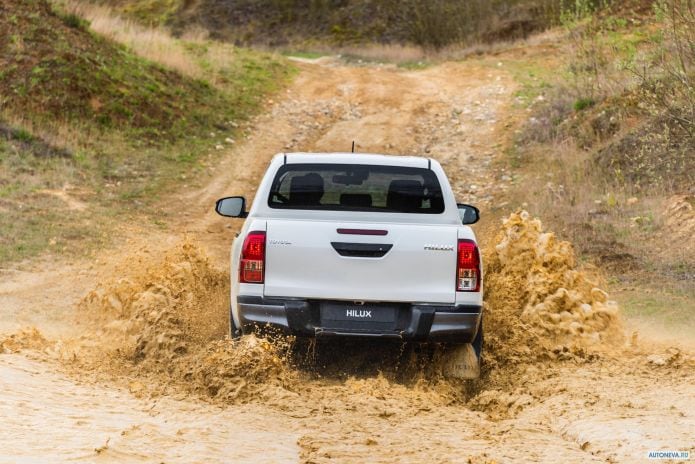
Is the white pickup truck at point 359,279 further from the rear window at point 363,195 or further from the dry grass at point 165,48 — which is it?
the dry grass at point 165,48

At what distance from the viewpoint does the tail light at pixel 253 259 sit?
272 inches

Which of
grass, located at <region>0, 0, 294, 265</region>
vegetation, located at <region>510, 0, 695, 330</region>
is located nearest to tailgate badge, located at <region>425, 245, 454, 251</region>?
vegetation, located at <region>510, 0, 695, 330</region>

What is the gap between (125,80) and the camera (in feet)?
75.3

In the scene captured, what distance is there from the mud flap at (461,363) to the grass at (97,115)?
708cm

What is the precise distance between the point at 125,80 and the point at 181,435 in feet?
59.3

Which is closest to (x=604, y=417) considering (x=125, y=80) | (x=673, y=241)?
(x=673, y=241)

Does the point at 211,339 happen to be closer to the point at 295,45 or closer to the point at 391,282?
the point at 391,282

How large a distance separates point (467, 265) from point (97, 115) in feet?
50.9

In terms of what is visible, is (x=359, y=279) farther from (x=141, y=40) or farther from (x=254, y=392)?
(x=141, y=40)

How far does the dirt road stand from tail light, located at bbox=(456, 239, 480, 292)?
0.82 metres

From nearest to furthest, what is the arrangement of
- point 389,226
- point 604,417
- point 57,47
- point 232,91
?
point 604,417
point 389,226
point 57,47
point 232,91

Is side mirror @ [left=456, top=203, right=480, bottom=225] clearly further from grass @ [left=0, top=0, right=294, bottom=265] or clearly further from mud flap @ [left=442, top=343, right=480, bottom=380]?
grass @ [left=0, top=0, right=294, bottom=265]

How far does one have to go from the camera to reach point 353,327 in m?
6.99

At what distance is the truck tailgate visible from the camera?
6922 millimetres
